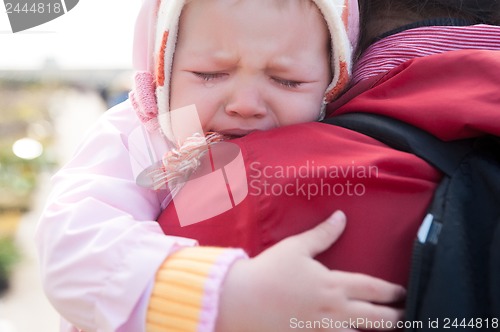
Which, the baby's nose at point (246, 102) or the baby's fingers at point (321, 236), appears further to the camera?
the baby's nose at point (246, 102)

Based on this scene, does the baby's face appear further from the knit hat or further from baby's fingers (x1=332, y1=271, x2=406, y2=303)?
baby's fingers (x1=332, y1=271, x2=406, y2=303)

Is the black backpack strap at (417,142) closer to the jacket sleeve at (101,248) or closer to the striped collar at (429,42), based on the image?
the striped collar at (429,42)

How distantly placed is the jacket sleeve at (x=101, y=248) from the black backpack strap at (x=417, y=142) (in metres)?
0.26

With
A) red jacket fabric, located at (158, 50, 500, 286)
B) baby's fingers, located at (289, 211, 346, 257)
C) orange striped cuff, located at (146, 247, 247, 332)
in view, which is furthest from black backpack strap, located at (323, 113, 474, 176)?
orange striped cuff, located at (146, 247, 247, 332)

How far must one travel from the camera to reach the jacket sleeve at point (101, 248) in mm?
655

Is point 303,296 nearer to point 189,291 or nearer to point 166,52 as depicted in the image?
point 189,291

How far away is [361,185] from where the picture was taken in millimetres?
659

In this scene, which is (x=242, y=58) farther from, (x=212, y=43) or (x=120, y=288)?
(x=120, y=288)

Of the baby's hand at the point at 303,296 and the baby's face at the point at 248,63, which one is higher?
the baby's face at the point at 248,63

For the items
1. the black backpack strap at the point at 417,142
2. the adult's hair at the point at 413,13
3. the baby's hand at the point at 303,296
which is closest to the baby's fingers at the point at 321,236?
the baby's hand at the point at 303,296

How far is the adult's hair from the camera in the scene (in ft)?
2.94

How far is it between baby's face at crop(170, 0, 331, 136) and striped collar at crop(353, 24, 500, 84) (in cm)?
11

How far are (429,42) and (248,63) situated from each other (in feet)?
0.89

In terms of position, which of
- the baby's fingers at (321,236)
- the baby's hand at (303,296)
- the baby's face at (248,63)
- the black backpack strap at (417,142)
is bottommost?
the baby's hand at (303,296)
